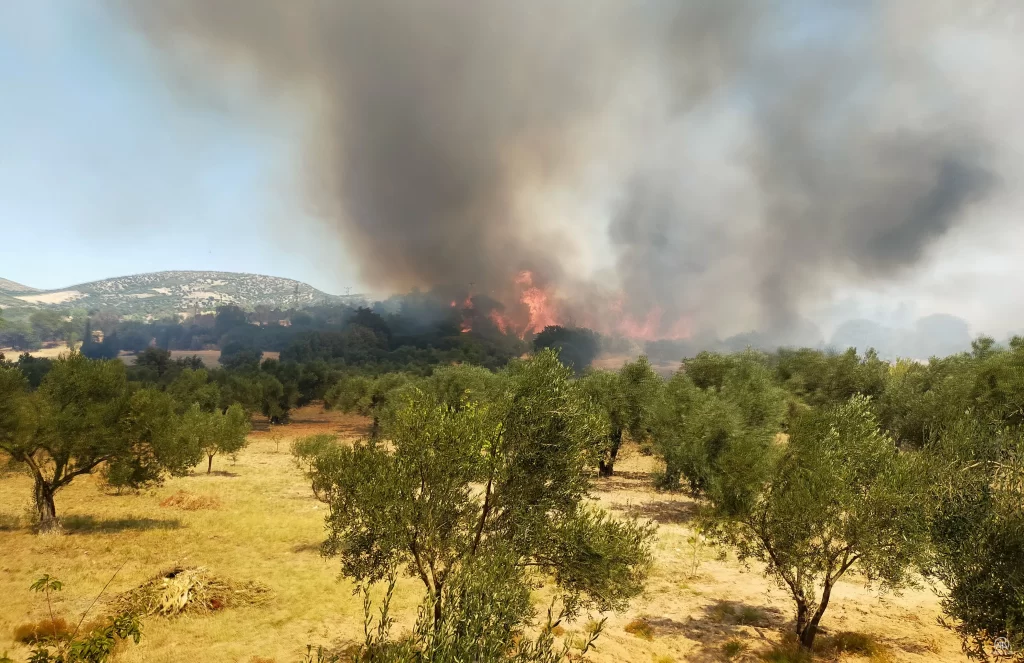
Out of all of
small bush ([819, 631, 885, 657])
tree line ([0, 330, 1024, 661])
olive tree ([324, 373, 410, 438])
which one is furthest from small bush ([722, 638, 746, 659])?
olive tree ([324, 373, 410, 438])

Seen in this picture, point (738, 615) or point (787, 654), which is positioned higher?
point (787, 654)

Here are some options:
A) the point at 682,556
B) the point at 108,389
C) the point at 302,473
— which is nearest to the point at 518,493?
the point at 682,556

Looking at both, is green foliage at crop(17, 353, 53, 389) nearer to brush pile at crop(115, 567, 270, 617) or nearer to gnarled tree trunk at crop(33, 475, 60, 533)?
gnarled tree trunk at crop(33, 475, 60, 533)

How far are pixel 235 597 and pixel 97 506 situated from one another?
102 feet

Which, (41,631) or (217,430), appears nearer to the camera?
(41,631)

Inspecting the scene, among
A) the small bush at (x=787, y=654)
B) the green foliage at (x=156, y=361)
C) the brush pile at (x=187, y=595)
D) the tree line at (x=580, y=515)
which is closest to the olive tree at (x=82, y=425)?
the brush pile at (x=187, y=595)

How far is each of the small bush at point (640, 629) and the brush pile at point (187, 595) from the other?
889 inches

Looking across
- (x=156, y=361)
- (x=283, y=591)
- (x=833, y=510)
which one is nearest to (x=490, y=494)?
(x=833, y=510)

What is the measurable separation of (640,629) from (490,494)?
15066 mm

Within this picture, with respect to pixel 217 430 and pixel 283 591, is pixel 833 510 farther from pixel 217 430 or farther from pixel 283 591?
pixel 217 430

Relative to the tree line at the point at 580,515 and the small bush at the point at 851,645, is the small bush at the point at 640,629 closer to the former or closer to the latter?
the tree line at the point at 580,515

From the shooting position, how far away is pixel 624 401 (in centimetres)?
6862

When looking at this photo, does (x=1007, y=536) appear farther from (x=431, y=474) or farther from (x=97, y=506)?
(x=97, y=506)

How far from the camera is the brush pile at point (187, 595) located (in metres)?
25.5
